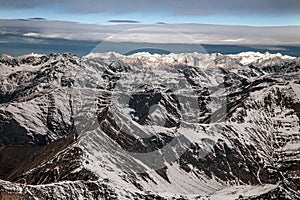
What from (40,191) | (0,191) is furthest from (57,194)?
(0,191)

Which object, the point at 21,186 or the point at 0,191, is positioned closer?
the point at 0,191

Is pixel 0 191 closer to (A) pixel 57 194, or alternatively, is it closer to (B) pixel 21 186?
(B) pixel 21 186

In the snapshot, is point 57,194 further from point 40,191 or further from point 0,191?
point 0,191

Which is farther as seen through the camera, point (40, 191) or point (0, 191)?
point (40, 191)

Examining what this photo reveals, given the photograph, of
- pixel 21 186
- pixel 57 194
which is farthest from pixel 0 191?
pixel 57 194
